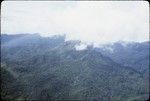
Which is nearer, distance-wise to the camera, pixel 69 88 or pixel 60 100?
pixel 60 100

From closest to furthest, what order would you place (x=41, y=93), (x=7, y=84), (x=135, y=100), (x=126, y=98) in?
(x=7, y=84) → (x=41, y=93) → (x=135, y=100) → (x=126, y=98)

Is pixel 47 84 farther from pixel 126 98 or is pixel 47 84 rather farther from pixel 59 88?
pixel 126 98

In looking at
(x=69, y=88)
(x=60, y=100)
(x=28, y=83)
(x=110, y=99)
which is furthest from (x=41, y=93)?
(x=110, y=99)

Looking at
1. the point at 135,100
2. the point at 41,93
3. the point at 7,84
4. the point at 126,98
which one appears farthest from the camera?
the point at 126,98

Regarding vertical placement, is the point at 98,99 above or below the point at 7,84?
below

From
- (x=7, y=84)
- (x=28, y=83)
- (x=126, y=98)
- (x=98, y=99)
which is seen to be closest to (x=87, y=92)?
(x=98, y=99)

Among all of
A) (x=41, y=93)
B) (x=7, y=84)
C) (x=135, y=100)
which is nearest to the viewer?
(x=7, y=84)

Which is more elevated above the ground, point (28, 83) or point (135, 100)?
point (28, 83)

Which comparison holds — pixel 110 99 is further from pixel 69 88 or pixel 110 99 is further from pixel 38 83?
pixel 38 83

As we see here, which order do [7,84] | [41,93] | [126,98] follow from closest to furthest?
[7,84]
[41,93]
[126,98]
